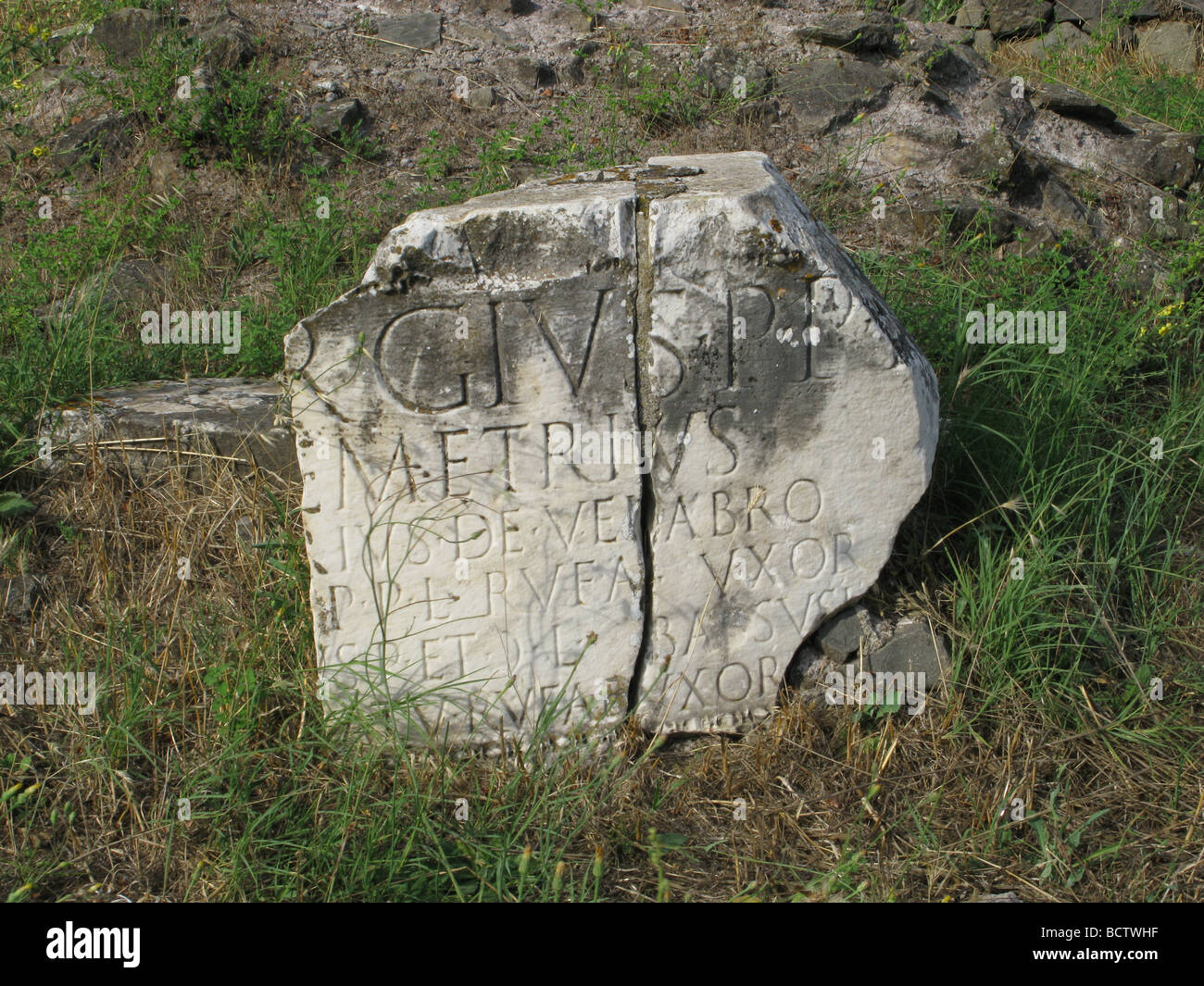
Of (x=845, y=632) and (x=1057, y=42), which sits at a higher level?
(x=1057, y=42)

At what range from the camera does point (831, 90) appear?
5.33 metres

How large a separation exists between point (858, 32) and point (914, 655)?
397cm

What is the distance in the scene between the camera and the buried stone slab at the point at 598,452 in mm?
2588

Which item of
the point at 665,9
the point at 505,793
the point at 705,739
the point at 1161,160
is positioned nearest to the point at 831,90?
the point at 665,9

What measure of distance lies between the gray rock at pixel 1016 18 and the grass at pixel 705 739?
4161 mm

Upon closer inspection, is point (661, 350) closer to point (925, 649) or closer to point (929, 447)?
point (929, 447)

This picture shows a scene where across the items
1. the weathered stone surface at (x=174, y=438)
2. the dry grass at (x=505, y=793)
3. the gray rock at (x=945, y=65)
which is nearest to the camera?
the dry grass at (x=505, y=793)

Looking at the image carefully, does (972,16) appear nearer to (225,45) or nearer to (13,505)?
(225,45)

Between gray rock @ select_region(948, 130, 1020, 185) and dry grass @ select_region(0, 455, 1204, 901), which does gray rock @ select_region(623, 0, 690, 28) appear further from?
dry grass @ select_region(0, 455, 1204, 901)

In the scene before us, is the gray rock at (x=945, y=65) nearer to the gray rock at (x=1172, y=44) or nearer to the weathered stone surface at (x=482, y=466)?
the gray rock at (x=1172, y=44)

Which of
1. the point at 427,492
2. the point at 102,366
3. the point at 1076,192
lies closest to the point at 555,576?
the point at 427,492

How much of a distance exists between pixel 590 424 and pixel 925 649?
1.17 meters

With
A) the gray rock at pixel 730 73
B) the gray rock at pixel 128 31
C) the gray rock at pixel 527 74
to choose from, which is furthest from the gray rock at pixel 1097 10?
the gray rock at pixel 128 31

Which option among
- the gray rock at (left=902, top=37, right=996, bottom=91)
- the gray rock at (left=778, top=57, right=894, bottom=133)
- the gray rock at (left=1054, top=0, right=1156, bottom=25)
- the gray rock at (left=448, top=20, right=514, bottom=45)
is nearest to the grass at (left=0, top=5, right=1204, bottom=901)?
the gray rock at (left=778, top=57, right=894, bottom=133)
